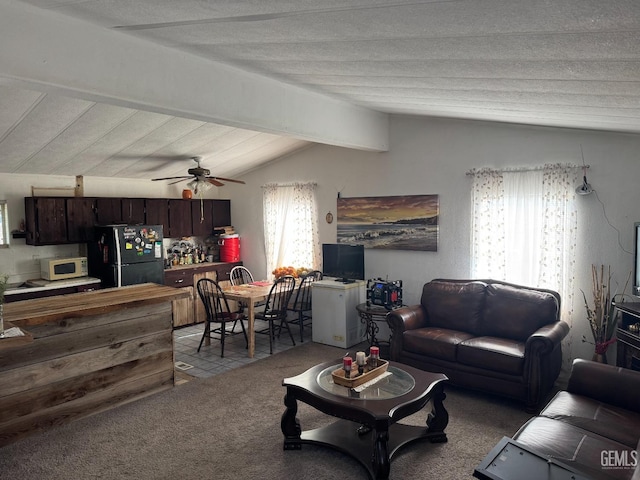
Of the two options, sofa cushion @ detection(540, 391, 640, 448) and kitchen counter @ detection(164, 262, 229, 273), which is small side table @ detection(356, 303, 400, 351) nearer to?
sofa cushion @ detection(540, 391, 640, 448)

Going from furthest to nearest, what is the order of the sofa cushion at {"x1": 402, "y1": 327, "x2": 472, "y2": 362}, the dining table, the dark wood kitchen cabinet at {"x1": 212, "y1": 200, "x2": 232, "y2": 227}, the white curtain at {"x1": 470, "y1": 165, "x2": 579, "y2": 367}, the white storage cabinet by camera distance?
the dark wood kitchen cabinet at {"x1": 212, "y1": 200, "x2": 232, "y2": 227}, the white storage cabinet, the dining table, the white curtain at {"x1": 470, "y1": 165, "x2": 579, "y2": 367}, the sofa cushion at {"x1": 402, "y1": 327, "x2": 472, "y2": 362}

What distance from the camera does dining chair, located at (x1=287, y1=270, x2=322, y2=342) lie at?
612 cm

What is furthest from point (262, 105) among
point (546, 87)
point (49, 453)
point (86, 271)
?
point (86, 271)

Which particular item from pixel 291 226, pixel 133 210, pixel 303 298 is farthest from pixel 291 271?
pixel 133 210

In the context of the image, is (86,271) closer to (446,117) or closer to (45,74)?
(45,74)

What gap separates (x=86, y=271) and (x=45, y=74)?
155 inches

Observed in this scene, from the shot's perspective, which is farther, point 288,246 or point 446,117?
point 288,246

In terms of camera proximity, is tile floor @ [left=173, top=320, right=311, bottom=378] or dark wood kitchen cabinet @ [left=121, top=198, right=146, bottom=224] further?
dark wood kitchen cabinet @ [left=121, top=198, right=146, bottom=224]

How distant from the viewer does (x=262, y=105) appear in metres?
3.96

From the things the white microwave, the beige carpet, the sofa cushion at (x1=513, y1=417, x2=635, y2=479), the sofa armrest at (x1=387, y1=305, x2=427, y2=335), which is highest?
the white microwave

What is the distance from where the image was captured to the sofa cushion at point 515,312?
432 cm

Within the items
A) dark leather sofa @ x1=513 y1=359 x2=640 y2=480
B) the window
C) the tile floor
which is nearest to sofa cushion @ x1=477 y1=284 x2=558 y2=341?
dark leather sofa @ x1=513 y1=359 x2=640 y2=480

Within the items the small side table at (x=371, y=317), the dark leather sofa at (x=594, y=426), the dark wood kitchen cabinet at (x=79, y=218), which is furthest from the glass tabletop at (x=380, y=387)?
the dark wood kitchen cabinet at (x=79, y=218)

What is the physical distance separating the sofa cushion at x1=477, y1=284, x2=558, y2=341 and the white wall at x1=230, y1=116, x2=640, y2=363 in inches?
18.7
